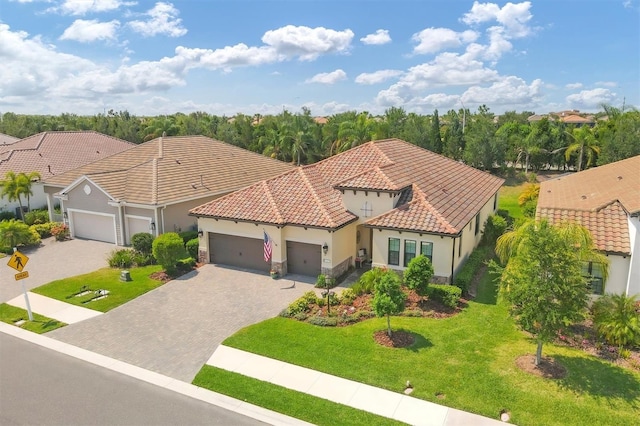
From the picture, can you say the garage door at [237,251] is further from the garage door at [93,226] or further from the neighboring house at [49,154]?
the neighboring house at [49,154]

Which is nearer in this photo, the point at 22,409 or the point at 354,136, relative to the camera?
the point at 22,409

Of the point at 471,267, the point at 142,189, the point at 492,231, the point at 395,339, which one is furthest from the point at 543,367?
the point at 142,189

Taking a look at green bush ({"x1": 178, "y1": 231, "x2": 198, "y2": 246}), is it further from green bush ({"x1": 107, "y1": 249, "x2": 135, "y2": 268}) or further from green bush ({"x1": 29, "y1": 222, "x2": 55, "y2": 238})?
A: green bush ({"x1": 29, "y1": 222, "x2": 55, "y2": 238})

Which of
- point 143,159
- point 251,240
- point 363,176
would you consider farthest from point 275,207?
point 143,159

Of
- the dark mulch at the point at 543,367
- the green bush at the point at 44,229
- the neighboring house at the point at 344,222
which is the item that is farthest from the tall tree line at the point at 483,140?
the dark mulch at the point at 543,367

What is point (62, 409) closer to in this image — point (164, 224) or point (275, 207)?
point (275, 207)

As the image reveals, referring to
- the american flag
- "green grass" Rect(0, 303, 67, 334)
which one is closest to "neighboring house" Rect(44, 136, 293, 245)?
the american flag
